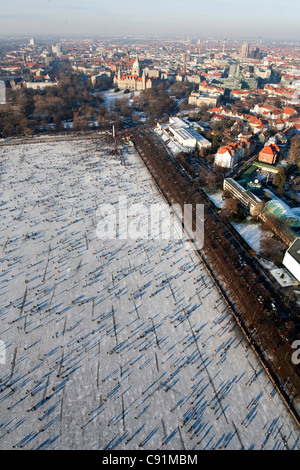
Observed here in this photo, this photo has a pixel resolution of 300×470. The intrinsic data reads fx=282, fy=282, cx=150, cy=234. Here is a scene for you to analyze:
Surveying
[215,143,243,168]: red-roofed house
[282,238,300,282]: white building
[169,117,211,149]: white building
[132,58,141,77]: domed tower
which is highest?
[132,58,141,77]: domed tower

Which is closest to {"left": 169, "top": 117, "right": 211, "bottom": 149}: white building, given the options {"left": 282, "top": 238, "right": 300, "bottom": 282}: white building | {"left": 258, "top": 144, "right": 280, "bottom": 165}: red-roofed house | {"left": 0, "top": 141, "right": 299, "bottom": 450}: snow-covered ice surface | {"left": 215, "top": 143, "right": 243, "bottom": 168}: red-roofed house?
{"left": 215, "top": 143, "right": 243, "bottom": 168}: red-roofed house

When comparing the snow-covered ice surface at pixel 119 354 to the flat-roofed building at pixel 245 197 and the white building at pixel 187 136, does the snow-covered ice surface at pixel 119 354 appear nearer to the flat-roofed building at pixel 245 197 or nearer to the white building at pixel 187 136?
the flat-roofed building at pixel 245 197

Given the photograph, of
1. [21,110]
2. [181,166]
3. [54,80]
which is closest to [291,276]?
[181,166]

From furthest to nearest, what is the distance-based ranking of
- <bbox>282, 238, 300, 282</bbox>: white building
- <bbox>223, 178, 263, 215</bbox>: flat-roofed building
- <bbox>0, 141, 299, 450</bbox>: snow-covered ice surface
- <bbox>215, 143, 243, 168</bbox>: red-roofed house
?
<bbox>215, 143, 243, 168</bbox>: red-roofed house
<bbox>223, 178, 263, 215</bbox>: flat-roofed building
<bbox>282, 238, 300, 282</bbox>: white building
<bbox>0, 141, 299, 450</bbox>: snow-covered ice surface

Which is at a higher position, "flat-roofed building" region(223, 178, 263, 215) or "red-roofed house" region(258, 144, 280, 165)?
"red-roofed house" region(258, 144, 280, 165)

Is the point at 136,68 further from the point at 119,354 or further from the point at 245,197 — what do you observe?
the point at 119,354

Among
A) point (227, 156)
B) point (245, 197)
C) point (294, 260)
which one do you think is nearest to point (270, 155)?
point (227, 156)

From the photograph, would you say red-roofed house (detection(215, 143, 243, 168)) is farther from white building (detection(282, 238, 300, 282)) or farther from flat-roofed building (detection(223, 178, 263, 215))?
white building (detection(282, 238, 300, 282))
